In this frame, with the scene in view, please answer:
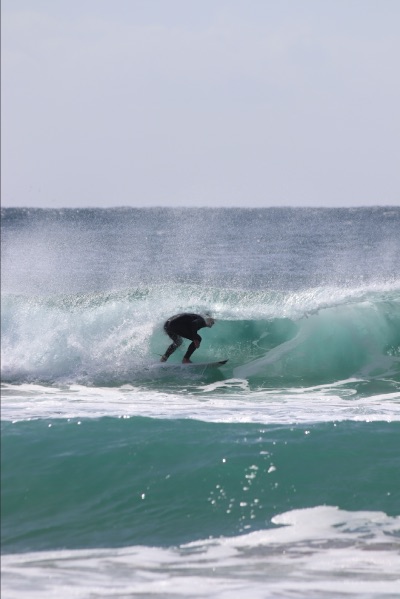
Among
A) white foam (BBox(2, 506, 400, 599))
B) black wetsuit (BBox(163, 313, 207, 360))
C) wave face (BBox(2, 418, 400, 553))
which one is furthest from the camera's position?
black wetsuit (BBox(163, 313, 207, 360))

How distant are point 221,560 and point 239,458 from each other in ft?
7.16

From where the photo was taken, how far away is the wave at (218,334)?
47.6 ft

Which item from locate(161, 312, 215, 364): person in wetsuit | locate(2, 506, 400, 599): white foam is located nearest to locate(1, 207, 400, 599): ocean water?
locate(2, 506, 400, 599): white foam

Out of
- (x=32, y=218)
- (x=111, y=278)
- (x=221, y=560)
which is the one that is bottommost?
(x=221, y=560)

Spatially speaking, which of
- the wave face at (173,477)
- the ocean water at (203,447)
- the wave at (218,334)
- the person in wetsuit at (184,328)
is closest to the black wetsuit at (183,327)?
the person in wetsuit at (184,328)

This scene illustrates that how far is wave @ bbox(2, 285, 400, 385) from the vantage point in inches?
571

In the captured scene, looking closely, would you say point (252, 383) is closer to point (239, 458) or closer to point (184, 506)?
point (239, 458)

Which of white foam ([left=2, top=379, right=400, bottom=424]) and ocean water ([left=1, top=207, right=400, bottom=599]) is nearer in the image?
ocean water ([left=1, top=207, right=400, bottom=599])

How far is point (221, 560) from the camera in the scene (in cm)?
698

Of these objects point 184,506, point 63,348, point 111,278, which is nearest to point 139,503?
point 184,506

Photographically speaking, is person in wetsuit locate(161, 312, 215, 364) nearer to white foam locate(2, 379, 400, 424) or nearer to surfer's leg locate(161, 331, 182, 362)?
surfer's leg locate(161, 331, 182, 362)

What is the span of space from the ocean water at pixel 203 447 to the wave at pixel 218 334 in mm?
47

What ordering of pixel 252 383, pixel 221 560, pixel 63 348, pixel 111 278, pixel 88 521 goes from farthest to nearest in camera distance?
pixel 111 278, pixel 63 348, pixel 252 383, pixel 88 521, pixel 221 560

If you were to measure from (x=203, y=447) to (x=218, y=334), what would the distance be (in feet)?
24.9
